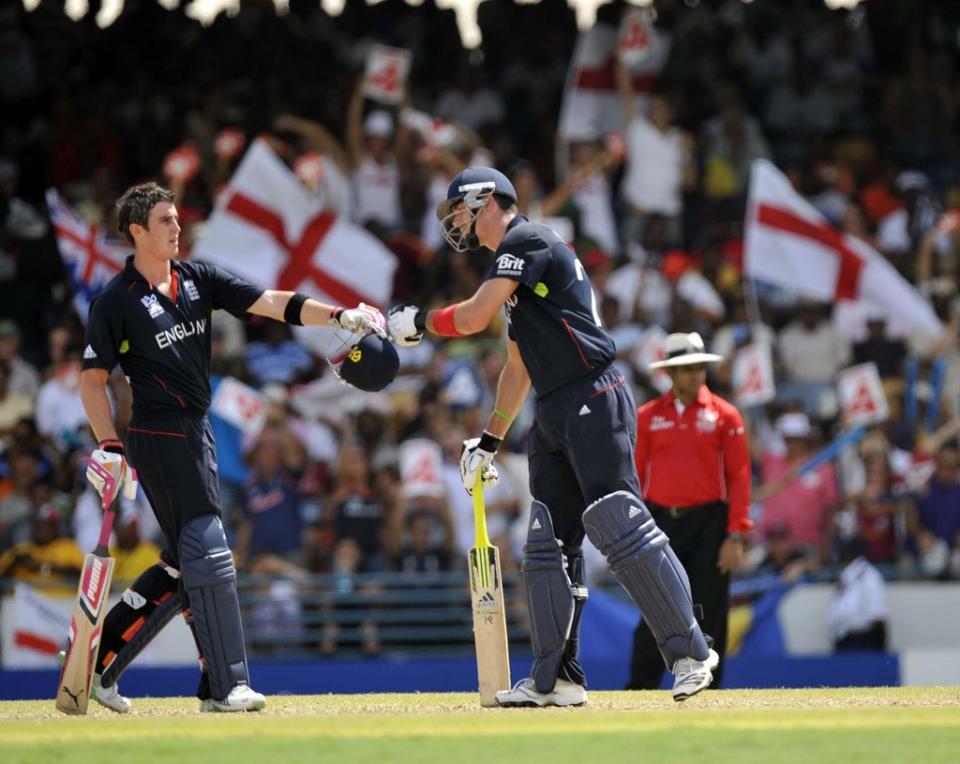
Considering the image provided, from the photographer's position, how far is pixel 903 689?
10.4 metres

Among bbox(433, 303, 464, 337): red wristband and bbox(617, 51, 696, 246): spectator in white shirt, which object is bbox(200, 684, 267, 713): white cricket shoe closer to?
bbox(433, 303, 464, 337): red wristband

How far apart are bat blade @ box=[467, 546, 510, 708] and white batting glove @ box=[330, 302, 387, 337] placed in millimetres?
1165

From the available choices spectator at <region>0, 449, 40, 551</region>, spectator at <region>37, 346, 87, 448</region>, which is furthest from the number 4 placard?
spectator at <region>0, 449, 40, 551</region>

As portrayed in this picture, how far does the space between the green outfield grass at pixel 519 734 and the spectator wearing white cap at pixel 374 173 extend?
35.5ft

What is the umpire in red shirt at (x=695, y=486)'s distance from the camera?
1166 cm

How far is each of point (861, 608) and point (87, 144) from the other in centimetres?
980

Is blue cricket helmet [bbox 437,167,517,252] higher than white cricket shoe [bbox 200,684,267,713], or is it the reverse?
blue cricket helmet [bbox 437,167,517,252]

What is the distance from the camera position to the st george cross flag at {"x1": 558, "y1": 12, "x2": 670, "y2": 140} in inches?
807

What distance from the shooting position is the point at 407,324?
9109 mm

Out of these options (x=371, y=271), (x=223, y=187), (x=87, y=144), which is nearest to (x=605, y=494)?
(x=371, y=271)

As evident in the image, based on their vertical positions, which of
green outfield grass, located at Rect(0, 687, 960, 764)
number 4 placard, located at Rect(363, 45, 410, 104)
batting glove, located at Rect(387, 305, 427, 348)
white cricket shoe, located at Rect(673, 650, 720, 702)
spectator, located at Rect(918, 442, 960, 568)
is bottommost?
green outfield grass, located at Rect(0, 687, 960, 764)

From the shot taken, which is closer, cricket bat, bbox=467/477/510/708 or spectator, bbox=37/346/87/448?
cricket bat, bbox=467/477/510/708

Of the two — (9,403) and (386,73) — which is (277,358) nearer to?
(9,403)

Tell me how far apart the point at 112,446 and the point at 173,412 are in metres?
0.33
